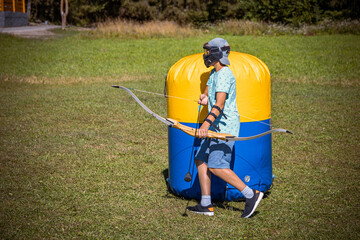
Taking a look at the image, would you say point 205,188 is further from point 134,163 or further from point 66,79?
point 66,79

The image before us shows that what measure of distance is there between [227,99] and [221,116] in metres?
0.19

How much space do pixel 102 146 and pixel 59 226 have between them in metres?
3.28

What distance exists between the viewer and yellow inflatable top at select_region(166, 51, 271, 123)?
4.94 m

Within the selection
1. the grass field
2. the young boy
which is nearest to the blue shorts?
the young boy

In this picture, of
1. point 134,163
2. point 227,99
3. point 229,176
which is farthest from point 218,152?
point 134,163

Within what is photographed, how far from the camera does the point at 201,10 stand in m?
45.4

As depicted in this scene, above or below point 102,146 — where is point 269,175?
above

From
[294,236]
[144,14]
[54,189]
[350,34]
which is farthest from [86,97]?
[144,14]

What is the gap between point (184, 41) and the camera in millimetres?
23906

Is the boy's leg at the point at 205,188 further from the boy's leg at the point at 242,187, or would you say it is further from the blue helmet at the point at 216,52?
the blue helmet at the point at 216,52

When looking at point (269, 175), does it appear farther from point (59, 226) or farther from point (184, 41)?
point (184, 41)

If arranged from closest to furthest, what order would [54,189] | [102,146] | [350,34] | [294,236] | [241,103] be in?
[294,236], [241,103], [54,189], [102,146], [350,34]

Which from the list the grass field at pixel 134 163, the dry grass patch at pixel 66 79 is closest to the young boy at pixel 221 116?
the grass field at pixel 134 163

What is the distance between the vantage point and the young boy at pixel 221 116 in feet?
14.6
